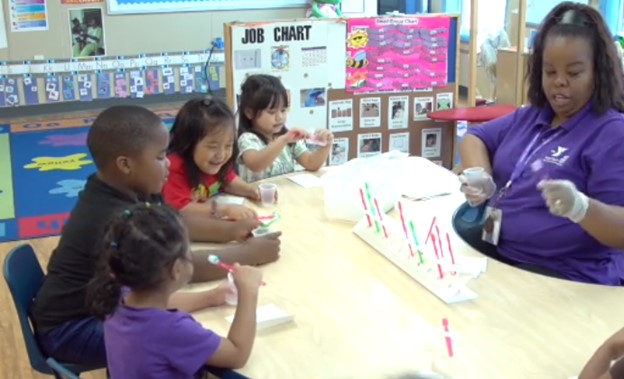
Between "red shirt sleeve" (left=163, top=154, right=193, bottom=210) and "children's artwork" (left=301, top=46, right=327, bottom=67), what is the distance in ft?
4.68

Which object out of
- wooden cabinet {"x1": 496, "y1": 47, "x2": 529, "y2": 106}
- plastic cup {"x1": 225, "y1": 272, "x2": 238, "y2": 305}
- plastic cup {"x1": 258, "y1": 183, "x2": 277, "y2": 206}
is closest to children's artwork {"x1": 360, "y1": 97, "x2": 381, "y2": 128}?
plastic cup {"x1": 258, "y1": 183, "x2": 277, "y2": 206}

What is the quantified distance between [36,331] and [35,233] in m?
2.35

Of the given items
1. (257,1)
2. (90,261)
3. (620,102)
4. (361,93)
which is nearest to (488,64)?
(257,1)

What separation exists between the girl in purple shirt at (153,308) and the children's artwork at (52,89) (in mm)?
5346

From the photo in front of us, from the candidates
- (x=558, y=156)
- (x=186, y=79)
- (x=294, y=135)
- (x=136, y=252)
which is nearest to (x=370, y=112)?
(x=294, y=135)

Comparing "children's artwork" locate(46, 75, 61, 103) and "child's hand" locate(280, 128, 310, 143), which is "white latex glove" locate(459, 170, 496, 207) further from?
"children's artwork" locate(46, 75, 61, 103)

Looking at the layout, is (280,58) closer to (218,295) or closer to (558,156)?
(558,156)

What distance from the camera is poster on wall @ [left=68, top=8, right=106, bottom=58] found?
20.9 feet

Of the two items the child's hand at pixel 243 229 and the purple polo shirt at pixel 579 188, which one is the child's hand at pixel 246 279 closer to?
the child's hand at pixel 243 229

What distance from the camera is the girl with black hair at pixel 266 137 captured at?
274 centimetres

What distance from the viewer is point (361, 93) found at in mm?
3764

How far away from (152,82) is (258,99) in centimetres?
412

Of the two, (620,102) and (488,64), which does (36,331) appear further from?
(488,64)

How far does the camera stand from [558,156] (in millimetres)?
1995
